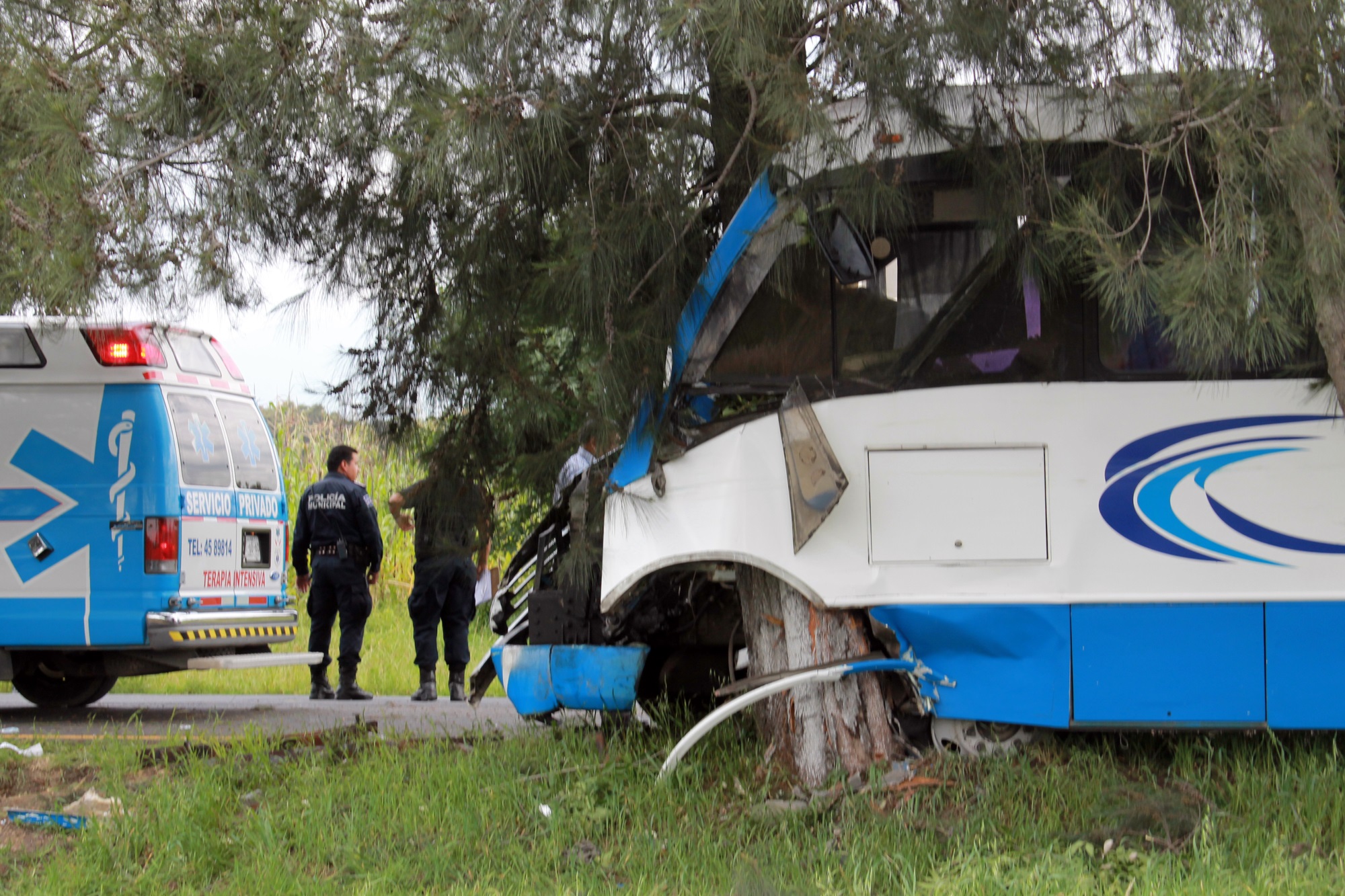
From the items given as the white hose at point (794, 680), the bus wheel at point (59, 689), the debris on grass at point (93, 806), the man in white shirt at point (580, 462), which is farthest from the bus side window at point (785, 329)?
the bus wheel at point (59, 689)

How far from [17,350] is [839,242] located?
256 inches

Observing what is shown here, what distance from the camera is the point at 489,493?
20.1ft

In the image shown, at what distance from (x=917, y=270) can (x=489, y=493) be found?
238 centimetres

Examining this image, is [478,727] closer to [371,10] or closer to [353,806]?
[353,806]

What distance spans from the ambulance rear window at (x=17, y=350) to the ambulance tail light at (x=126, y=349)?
0.45 meters

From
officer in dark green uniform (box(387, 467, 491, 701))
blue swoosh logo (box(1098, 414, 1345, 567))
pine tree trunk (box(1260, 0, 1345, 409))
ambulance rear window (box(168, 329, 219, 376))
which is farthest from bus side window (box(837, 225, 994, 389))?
ambulance rear window (box(168, 329, 219, 376))

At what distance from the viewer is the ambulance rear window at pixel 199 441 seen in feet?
28.5

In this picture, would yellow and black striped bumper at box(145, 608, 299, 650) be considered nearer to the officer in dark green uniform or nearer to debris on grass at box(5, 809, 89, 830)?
the officer in dark green uniform

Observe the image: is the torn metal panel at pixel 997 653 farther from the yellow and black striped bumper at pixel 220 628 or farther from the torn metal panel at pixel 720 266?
the yellow and black striped bumper at pixel 220 628

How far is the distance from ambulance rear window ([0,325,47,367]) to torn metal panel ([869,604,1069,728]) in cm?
652

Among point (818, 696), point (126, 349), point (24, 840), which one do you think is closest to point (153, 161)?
point (24, 840)

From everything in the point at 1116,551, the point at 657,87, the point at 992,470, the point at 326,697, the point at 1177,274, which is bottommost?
the point at 326,697

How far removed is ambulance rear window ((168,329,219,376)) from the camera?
29.2ft

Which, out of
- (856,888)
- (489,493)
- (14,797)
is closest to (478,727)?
(489,493)
